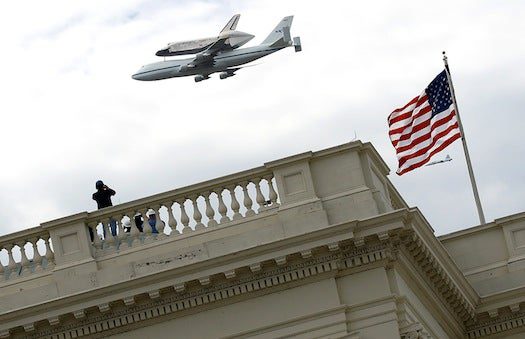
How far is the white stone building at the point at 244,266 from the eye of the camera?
2903cm

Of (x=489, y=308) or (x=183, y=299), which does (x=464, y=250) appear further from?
(x=183, y=299)

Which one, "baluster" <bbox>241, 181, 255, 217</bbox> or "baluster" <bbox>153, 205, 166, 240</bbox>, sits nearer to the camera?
"baluster" <bbox>241, 181, 255, 217</bbox>

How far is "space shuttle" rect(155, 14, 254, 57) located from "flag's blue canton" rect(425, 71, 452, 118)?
117ft

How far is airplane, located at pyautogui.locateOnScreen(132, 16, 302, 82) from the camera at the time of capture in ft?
237

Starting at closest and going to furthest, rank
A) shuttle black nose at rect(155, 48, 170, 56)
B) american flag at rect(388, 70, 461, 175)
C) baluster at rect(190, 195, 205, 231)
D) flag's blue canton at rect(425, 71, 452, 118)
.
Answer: baluster at rect(190, 195, 205, 231)
american flag at rect(388, 70, 461, 175)
flag's blue canton at rect(425, 71, 452, 118)
shuttle black nose at rect(155, 48, 170, 56)

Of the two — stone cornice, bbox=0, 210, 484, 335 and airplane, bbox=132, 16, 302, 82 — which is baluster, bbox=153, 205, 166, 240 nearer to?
stone cornice, bbox=0, 210, 484, 335

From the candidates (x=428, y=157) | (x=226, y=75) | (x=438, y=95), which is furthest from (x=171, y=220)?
(x=226, y=75)

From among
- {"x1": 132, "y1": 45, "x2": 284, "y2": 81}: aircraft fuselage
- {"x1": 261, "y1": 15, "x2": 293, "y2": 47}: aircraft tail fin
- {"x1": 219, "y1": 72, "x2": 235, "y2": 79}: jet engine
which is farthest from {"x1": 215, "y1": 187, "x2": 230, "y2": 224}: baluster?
{"x1": 261, "y1": 15, "x2": 293, "y2": 47}: aircraft tail fin

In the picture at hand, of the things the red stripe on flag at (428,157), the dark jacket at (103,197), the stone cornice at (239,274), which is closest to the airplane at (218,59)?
the red stripe on flag at (428,157)

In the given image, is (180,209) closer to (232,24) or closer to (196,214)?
(196,214)

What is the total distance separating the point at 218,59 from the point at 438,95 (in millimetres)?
34784

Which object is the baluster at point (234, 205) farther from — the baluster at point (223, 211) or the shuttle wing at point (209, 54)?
the shuttle wing at point (209, 54)

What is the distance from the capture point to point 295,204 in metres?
29.7

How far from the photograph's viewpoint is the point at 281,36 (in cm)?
7869
